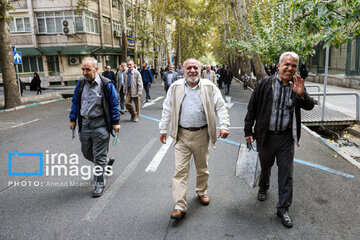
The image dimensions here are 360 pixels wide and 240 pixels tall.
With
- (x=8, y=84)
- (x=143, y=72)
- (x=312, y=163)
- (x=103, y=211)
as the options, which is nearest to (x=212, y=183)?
(x=103, y=211)

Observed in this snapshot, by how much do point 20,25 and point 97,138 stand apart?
33.7 metres

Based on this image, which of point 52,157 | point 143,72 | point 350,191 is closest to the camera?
point 350,191

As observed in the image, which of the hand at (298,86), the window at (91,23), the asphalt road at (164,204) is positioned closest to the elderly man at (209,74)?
the asphalt road at (164,204)

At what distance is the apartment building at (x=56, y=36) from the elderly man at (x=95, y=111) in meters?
29.0

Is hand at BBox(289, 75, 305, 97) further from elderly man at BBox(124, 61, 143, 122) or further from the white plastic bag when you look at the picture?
elderly man at BBox(124, 61, 143, 122)

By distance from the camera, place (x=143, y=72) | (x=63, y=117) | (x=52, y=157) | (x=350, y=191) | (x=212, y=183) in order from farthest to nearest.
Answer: (x=143, y=72) < (x=63, y=117) < (x=52, y=157) < (x=212, y=183) < (x=350, y=191)

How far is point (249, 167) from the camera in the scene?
13.3ft

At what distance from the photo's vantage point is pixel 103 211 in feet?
13.0

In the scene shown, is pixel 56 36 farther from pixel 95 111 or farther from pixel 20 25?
pixel 95 111

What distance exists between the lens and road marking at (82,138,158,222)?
3874 millimetres

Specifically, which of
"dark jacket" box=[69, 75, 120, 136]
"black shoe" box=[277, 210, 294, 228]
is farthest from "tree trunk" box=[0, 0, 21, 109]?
"black shoe" box=[277, 210, 294, 228]

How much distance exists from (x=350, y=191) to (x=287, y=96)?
200 centimetres

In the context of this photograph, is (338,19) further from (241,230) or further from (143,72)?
(143,72)

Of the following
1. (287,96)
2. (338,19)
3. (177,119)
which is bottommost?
(177,119)
